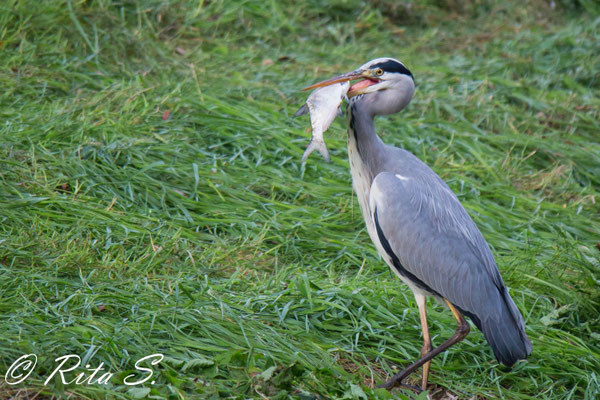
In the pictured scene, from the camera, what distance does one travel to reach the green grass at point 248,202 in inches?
135

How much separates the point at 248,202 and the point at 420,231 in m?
1.56

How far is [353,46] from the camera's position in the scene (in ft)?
26.5

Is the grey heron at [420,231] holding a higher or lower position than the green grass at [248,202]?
higher

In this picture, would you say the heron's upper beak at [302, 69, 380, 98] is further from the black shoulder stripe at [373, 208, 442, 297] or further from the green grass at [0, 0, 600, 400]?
the green grass at [0, 0, 600, 400]

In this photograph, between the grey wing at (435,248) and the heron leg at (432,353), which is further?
the grey wing at (435,248)

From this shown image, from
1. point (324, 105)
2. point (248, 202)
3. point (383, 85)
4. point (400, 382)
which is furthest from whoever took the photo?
point (248, 202)

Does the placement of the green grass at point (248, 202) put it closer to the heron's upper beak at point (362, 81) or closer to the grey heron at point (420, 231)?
the grey heron at point (420, 231)

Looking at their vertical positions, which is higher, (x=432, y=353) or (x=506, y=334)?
(x=506, y=334)

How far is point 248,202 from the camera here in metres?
5.03

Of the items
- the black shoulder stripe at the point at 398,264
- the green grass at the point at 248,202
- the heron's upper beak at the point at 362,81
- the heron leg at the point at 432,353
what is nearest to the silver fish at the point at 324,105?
the heron's upper beak at the point at 362,81

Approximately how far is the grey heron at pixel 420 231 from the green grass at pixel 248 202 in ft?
0.87

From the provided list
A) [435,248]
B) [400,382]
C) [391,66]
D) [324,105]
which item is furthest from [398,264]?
[391,66]

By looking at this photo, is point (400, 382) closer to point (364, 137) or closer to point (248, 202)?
point (364, 137)

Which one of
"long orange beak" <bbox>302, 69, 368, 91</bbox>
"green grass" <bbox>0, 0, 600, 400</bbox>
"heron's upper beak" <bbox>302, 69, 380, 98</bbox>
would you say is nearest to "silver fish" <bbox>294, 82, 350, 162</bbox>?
"long orange beak" <bbox>302, 69, 368, 91</bbox>
